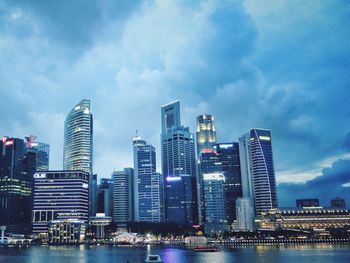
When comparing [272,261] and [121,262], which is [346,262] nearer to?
[272,261]

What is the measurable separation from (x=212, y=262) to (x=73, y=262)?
3534 centimetres

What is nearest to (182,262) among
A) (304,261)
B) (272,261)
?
(272,261)

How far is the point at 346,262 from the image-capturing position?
9162 cm

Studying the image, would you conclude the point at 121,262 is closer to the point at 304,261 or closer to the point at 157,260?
the point at 157,260

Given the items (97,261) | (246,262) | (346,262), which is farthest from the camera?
(97,261)

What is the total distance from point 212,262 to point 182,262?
24.8 ft

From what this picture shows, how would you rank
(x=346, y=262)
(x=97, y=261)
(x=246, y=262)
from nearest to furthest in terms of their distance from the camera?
(x=346, y=262) → (x=246, y=262) → (x=97, y=261)

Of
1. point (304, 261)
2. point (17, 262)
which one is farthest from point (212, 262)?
point (17, 262)

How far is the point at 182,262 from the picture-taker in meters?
101

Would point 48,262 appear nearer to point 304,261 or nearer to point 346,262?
point 304,261

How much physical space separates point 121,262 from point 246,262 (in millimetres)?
31641

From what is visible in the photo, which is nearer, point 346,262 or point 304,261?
point 346,262

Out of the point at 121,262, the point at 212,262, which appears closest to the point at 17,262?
the point at 121,262

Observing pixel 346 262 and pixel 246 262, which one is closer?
pixel 346 262
